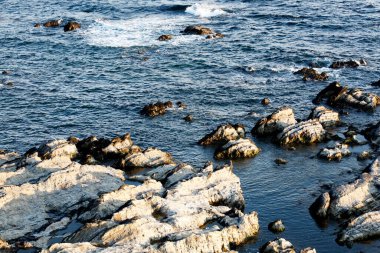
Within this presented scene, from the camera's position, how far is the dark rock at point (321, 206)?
5241cm

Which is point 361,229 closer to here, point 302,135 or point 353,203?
point 353,203

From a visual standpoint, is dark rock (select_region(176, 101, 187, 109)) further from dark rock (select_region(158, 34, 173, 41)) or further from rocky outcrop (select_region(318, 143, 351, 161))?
dark rock (select_region(158, 34, 173, 41))

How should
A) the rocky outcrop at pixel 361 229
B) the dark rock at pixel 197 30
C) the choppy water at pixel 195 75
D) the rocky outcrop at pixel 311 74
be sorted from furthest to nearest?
1. the dark rock at pixel 197 30
2. the rocky outcrop at pixel 311 74
3. the choppy water at pixel 195 75
4. the rocky outcrop at pixel 361 229

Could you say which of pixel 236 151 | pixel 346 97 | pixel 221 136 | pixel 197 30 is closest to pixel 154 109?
pixel 221 136

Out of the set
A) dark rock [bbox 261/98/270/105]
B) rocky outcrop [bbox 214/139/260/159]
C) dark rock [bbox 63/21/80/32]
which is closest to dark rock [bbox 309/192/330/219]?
rocky outcrop [bbox 214/139/260/159]

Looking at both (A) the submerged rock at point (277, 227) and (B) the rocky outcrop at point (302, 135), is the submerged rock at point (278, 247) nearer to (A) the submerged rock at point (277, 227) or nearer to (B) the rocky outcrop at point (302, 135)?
(A) the submerged rock at point (277, 227)

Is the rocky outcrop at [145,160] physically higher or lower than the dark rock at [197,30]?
lower

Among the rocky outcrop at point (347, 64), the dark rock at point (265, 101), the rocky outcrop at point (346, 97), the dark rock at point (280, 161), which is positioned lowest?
the dark rock at point (280, 161)

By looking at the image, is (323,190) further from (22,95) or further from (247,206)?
(22,95)

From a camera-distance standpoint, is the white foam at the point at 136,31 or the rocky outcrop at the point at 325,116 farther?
the white foam at the point at 136,31

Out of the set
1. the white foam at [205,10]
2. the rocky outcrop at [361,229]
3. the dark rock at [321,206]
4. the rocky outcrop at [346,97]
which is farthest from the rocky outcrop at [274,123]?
the white foam at [205,10]

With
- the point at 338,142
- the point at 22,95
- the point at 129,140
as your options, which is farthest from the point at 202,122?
the point at 22,95

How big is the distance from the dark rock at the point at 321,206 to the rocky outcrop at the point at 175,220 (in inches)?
233

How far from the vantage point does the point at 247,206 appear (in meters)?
54.7
